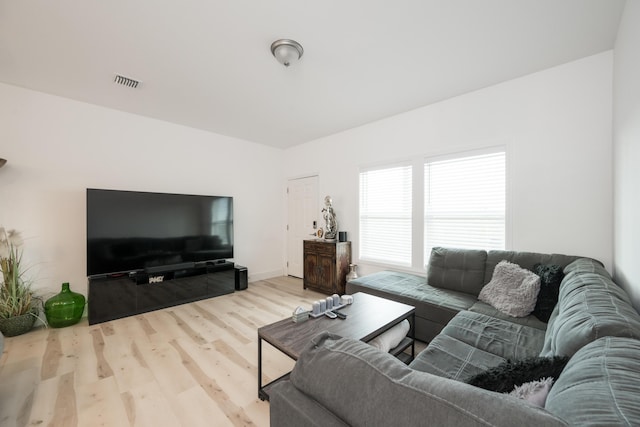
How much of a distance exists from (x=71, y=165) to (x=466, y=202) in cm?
483

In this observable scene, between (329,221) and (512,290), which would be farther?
(329,221)

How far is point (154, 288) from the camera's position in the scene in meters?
3.30

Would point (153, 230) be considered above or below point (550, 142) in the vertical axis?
below

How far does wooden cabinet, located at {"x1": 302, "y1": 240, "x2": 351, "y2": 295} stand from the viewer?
153 inches

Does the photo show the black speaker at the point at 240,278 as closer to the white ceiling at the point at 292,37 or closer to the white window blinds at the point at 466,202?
the white ceiling at the point at 292,37

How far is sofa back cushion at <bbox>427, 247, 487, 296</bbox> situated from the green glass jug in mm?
4021

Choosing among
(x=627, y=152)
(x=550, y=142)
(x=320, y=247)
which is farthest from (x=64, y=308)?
(x=550, y=142)

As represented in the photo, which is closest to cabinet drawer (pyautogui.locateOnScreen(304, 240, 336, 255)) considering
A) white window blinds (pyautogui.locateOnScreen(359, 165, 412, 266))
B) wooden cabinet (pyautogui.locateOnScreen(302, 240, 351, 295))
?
wooden cabinet (pyautogui.locateOnScreen(302, 240, 351, 295))

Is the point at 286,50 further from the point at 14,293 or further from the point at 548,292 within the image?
the point at 14,293

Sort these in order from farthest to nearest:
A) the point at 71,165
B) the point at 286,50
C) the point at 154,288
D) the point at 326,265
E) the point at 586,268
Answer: the point at 326,265, the point at 154,288, the point at 71,165, the point at 286,50, the point at 586,268

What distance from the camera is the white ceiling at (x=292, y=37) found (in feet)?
5.76

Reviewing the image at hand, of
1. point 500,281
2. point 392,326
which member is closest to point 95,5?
point 392,326

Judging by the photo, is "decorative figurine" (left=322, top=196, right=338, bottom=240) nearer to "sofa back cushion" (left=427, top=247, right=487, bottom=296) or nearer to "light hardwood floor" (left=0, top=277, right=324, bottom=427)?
"light hardwood floor" (left=0, top=277, right=324, bottom=427)

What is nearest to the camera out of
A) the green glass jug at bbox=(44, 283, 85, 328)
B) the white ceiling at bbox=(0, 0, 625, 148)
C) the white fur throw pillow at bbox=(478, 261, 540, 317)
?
the white ceiling at bbox=(0, 0, 625, 148)
